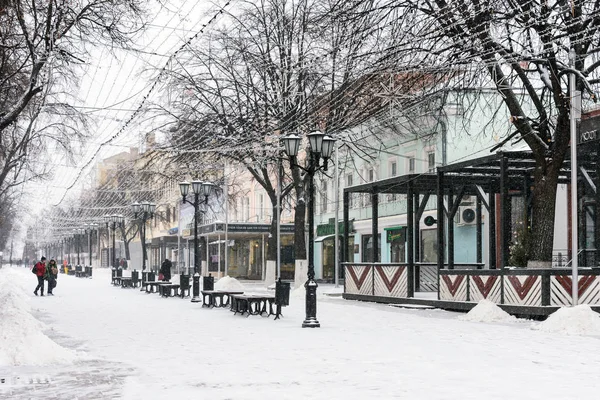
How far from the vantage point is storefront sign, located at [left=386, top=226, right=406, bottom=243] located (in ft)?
138

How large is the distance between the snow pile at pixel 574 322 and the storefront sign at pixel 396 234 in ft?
79.3

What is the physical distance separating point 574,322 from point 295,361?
23.6 ft

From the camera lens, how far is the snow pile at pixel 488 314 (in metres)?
20.5

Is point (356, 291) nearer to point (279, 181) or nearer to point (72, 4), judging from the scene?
point (279, 181)

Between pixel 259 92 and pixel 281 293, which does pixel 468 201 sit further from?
pixel 281 293

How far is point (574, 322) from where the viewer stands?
1719cm

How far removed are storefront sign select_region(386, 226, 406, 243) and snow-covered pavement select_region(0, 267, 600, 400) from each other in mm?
21904

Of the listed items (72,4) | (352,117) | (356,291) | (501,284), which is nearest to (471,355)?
(501,284)

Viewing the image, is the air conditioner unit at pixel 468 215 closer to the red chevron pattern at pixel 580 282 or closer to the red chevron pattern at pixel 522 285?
the red chevron pattern at pixel 522 285

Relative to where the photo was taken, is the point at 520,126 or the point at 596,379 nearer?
the point at 596,379

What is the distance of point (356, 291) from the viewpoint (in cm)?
3012

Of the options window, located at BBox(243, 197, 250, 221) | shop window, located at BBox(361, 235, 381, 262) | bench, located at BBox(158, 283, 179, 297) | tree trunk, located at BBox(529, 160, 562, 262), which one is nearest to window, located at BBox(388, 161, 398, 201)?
shop window, located at BBox(361, 235, 381, 262)

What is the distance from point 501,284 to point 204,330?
26.1 ft

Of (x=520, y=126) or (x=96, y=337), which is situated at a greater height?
(x=520, y=126)
